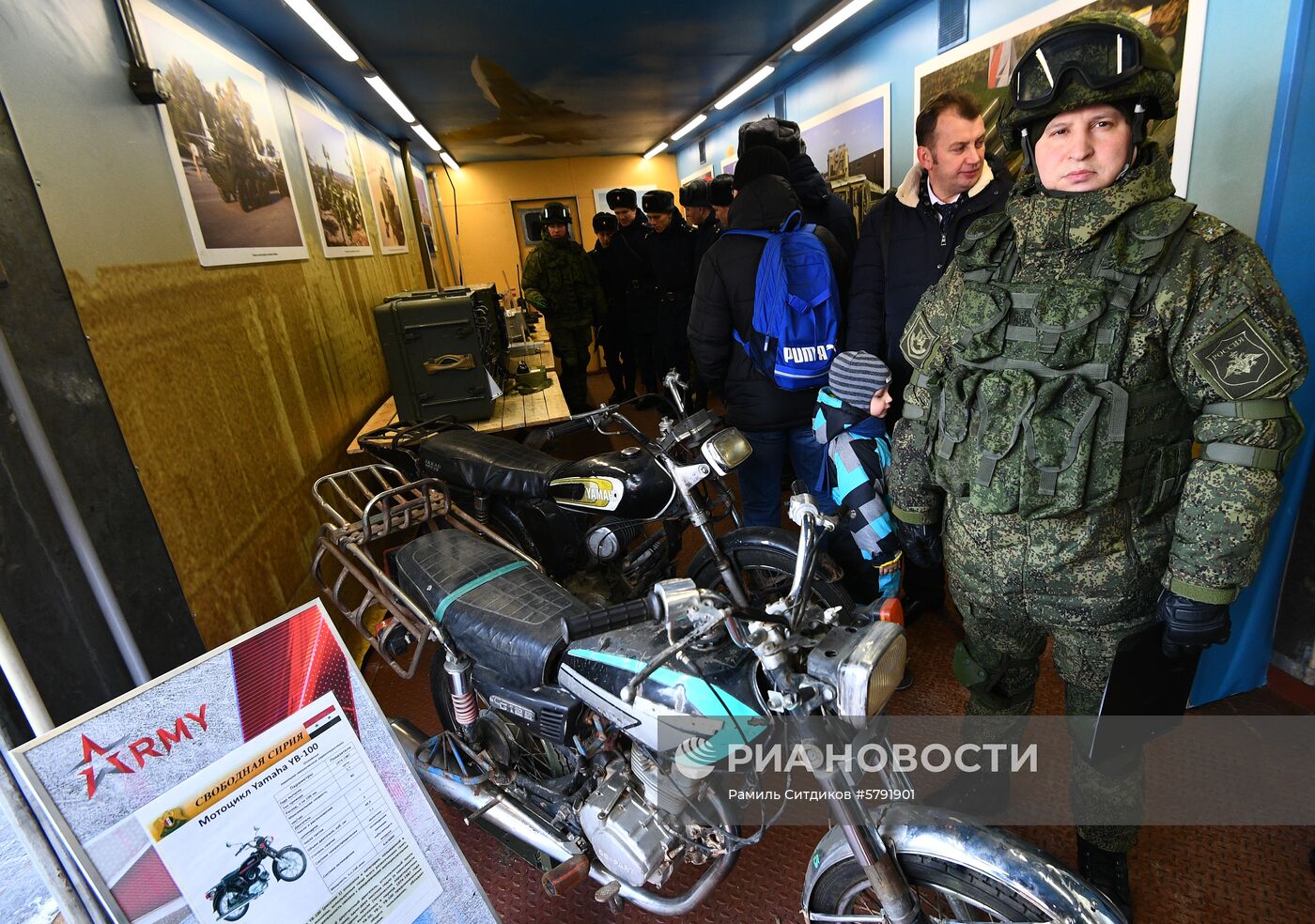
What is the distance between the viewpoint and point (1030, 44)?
127 cm

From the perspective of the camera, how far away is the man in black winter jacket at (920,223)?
6.44ft

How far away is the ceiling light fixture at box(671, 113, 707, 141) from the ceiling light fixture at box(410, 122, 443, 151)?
2.95 meters

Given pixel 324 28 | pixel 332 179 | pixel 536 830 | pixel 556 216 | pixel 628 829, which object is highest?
pixel 324 28

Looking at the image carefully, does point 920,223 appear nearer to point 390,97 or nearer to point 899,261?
point 899,261

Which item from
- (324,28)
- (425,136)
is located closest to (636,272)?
(324,28)

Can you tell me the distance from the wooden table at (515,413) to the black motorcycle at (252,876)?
224cm

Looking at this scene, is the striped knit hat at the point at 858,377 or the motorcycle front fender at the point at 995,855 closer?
the motorcycle front fender at the point at 995,855

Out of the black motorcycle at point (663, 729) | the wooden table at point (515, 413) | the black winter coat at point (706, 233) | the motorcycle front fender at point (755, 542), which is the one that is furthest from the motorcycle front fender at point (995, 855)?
the black winter coat at point (706, 233)

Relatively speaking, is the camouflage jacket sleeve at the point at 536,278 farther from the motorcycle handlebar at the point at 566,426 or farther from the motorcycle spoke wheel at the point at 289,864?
the motorcycle spoke wheel at the point at 289,864

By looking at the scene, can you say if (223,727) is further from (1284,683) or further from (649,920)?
(1284,683)

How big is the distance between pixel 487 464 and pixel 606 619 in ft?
5.75

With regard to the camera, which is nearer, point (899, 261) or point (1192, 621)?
point (1192, 621)

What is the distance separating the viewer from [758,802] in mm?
1312

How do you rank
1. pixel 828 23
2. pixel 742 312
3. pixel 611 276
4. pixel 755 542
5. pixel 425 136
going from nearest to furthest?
pixel 755 542 < pixel 742 312 < pixel 828 23 < pixel 611 276 < pixel 425 136
